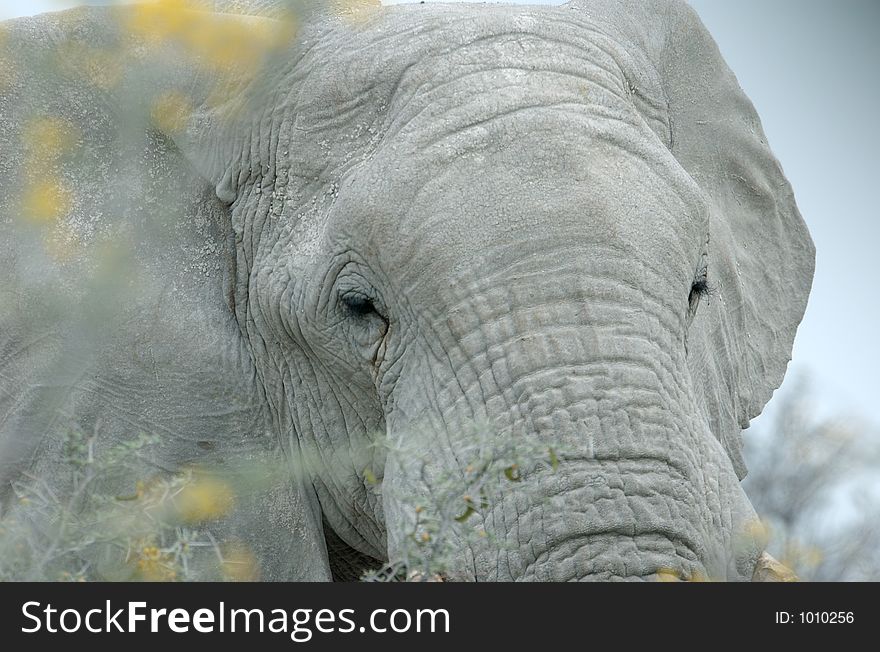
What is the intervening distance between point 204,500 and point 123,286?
668mm

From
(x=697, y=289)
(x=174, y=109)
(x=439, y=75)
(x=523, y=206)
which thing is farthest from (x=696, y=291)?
(x=174, y=109)

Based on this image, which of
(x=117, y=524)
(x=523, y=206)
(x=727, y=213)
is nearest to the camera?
(x=117, y=524)

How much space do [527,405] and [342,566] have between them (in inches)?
58.3

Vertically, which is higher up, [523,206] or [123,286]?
[123,286]

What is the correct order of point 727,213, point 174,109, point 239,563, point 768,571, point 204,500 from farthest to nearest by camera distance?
point 727,213 → point 174,109 → point 239,563 → point 204,500 → point 768,571

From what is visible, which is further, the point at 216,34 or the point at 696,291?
the point at 216,34

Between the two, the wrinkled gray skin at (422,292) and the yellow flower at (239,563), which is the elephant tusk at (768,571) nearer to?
the wrinkled gray skin at (422,292)

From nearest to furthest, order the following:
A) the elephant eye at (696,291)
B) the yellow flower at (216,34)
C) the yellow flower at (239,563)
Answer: the elephant eye at (696,291)
the yellow flower at (239,563)
the yellow flower at (216,34)

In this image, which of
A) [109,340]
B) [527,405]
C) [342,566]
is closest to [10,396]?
[109,340]

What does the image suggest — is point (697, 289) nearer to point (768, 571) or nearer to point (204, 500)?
point (768, 571)

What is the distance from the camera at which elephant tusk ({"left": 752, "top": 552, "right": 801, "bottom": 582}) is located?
3.94 m

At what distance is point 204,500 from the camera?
4.16 meters

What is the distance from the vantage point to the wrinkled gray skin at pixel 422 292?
3.79 meters

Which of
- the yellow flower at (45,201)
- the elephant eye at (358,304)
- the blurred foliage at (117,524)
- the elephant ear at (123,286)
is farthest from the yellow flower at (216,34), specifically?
the blurred foliage at (117,524)
